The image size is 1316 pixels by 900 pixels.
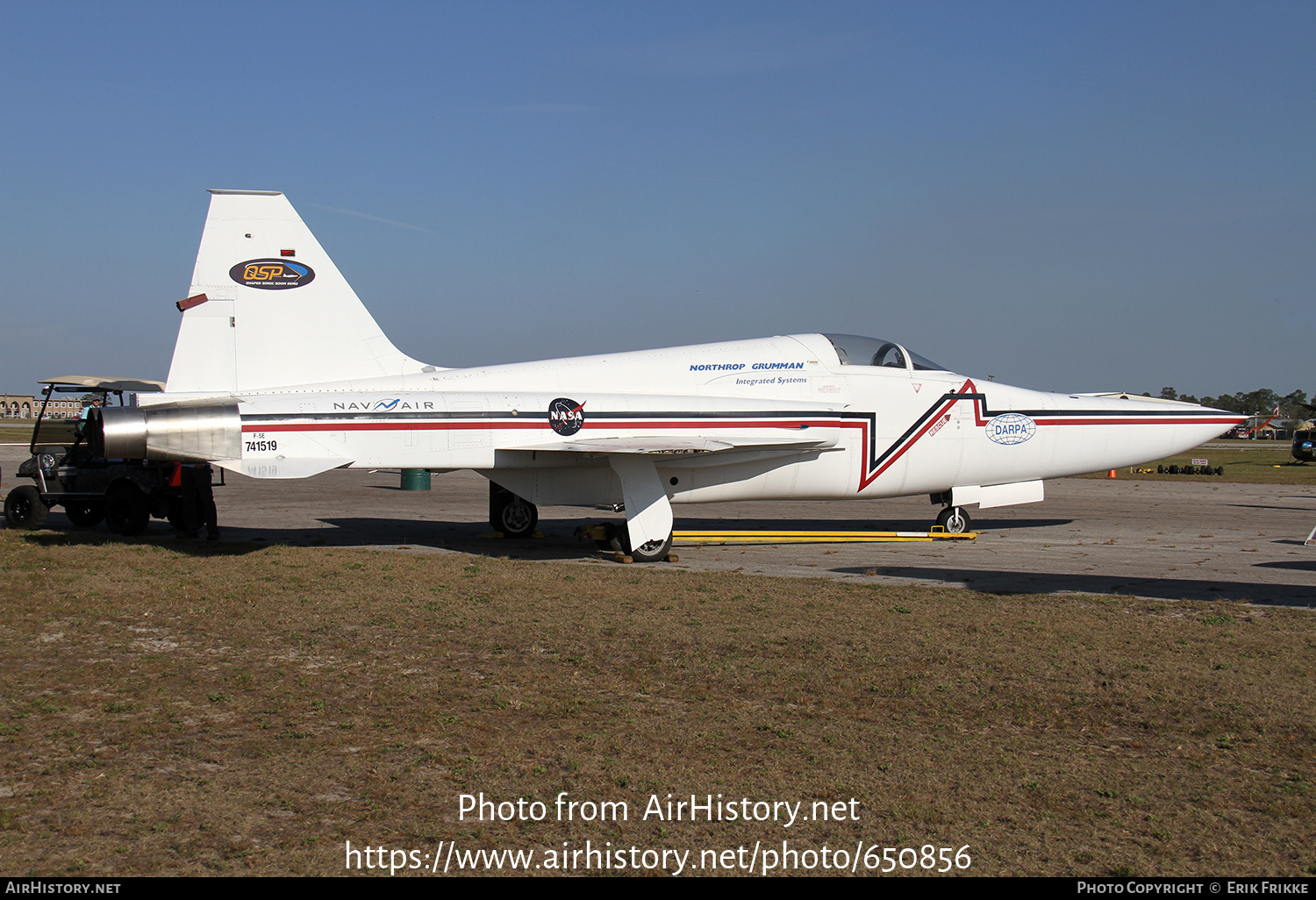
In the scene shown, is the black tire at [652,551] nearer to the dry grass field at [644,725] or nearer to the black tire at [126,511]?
the dry grass field at [644,725]

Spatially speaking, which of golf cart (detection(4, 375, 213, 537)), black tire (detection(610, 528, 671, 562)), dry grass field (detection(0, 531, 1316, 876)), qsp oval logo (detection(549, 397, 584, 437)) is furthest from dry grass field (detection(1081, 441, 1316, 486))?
golf cart (detection(4, 375, 213, 537))

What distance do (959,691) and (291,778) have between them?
14.5ft

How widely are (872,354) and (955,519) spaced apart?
3.46 m

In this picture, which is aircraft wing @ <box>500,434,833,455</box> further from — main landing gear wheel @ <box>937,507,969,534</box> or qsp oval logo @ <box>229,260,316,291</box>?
qsp oval logo @ <box>229,260,316,291</box>

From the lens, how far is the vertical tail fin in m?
12.7

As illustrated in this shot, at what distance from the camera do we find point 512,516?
628 inches

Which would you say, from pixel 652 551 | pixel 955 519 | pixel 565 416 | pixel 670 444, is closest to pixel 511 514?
pixel 565 416

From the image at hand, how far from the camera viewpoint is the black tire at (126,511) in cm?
1546

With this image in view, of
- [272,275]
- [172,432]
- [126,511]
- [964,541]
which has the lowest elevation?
[964,541]

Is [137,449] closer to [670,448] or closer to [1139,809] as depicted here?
[670,448]

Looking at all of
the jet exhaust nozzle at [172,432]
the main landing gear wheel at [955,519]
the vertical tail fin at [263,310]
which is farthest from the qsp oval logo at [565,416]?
the main landing gear wheel at [955,519]

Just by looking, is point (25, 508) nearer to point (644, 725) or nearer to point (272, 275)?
point (272, 275)

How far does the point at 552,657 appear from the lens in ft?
24.9

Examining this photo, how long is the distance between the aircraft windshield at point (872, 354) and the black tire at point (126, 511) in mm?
11751
